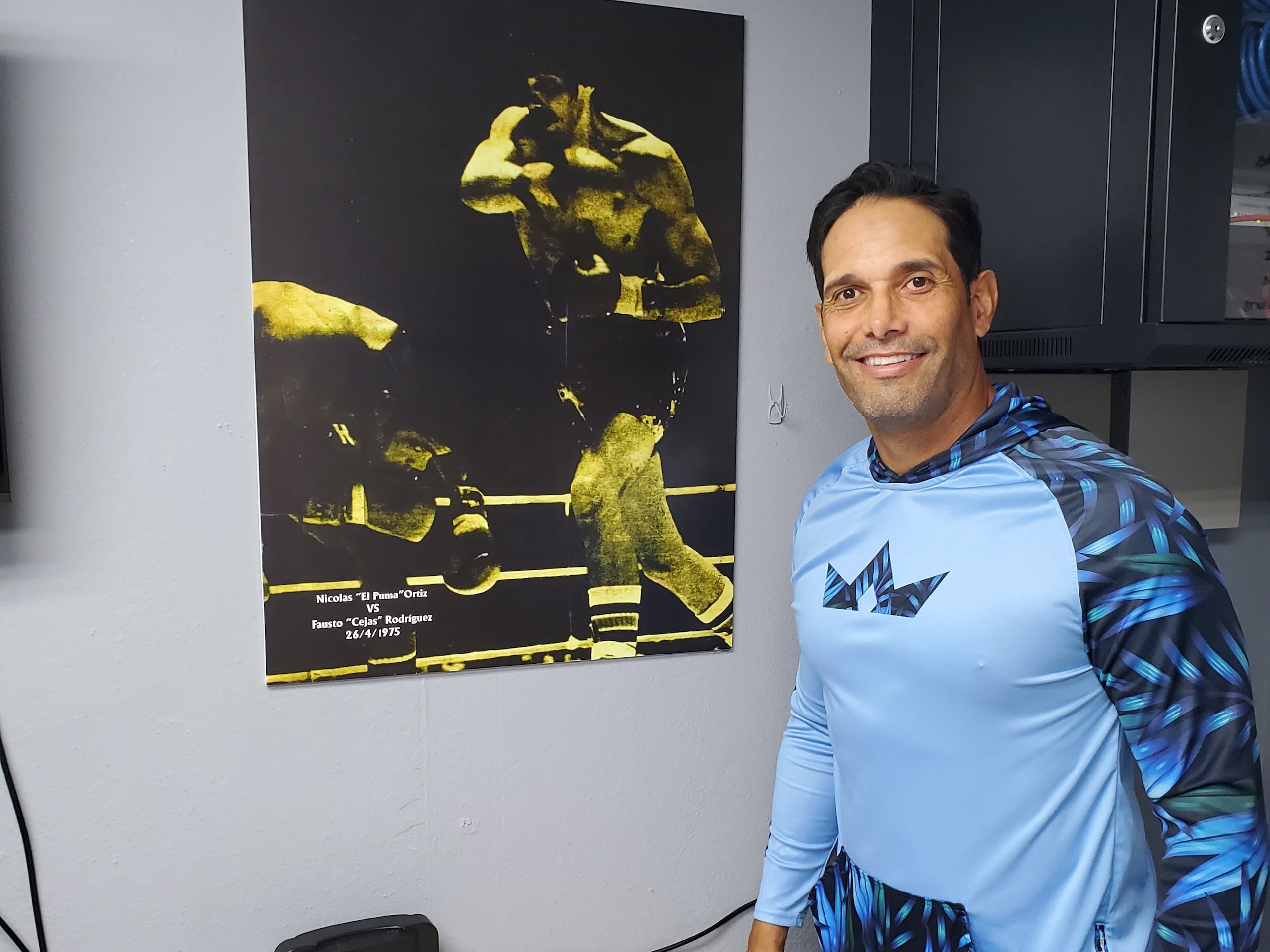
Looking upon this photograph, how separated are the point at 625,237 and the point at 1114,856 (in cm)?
102

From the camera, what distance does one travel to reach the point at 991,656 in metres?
0.91

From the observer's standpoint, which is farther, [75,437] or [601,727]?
[601,727]

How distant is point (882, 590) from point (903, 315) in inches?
12.9

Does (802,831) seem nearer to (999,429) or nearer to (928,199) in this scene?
(999,429)

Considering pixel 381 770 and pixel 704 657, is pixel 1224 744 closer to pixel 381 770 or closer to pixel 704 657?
pixel 704 657

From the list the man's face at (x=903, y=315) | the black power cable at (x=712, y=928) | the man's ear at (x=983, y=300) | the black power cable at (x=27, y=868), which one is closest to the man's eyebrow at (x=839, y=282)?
the man's face at (x=903, y=315)

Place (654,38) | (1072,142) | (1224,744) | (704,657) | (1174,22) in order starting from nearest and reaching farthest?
1. (1224,744)
2. (1174,22)
3. (1072,142)
4. (654,38)
5. (704,657)

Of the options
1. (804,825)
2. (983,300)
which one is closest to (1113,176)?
(983,300)

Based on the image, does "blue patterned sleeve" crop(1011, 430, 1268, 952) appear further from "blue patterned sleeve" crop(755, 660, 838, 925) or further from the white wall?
the white wall

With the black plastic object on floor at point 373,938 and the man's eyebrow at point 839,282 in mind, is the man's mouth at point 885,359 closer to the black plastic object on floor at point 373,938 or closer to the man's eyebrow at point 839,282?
the man's eyebrow at point 839,282

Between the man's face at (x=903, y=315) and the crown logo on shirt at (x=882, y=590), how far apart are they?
6.9 inches

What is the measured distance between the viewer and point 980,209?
1251 millimetres

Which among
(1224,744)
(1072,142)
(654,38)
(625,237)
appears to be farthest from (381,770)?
(1072,142)

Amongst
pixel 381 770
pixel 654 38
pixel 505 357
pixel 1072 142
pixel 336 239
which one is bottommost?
pixel 381 770
